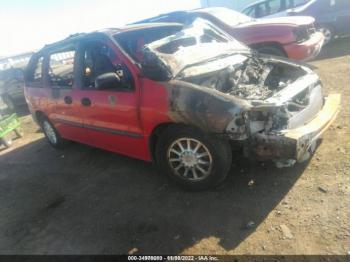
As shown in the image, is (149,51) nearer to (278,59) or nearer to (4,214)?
(278,59)

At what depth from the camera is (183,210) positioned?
3543 mm

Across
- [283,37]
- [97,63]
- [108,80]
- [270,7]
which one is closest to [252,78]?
[108,80]

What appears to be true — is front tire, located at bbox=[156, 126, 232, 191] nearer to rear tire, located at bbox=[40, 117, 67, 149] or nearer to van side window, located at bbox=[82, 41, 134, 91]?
van side window, located at bbox=[82, 41, 134, 91]

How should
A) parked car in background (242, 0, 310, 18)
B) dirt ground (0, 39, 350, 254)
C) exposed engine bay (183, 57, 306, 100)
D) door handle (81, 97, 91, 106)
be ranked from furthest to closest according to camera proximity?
1. parked car in background (242, 0, 310, 18)
2. door handle (81, 97, 91, 106)
3. exposed engine bay (183, 57, 306, 100)
4. dirt ground (0, 39, 350, 254)

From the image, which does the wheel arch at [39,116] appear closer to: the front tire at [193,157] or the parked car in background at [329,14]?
the front tire at [193,157]

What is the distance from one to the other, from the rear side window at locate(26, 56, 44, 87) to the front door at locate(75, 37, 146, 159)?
155cm

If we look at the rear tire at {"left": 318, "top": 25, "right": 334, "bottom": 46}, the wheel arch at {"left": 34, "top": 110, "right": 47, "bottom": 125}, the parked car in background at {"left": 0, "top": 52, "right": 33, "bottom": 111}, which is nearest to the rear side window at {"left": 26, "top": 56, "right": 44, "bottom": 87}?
the wheel arch at {"left": 34, "top": 110, "right": 47, "bottom": 125}

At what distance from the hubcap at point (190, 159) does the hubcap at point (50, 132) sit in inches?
125

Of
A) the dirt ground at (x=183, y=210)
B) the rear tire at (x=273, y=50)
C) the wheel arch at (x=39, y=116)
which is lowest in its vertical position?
the dirt ground at (x=183, y=210)

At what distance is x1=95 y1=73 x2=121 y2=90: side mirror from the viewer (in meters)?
3.84

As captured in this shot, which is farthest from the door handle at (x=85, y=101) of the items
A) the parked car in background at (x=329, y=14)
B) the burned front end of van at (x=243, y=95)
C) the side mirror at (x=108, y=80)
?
the parked car in background at (x=329, y=14)

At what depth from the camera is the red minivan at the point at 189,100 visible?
3.20 m

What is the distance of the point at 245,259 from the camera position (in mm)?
2760

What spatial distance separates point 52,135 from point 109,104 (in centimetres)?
250
